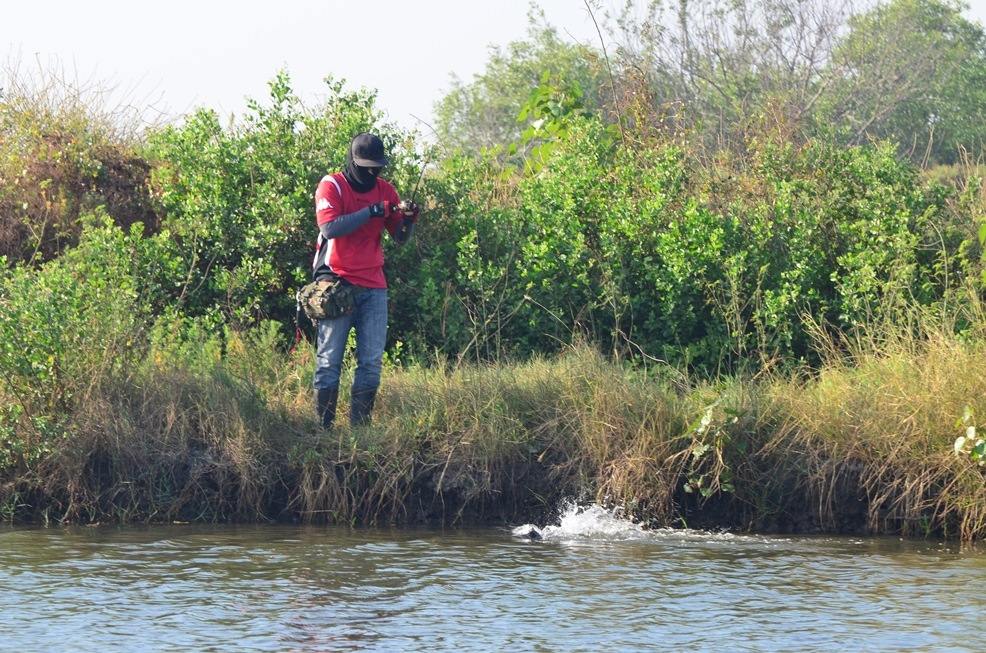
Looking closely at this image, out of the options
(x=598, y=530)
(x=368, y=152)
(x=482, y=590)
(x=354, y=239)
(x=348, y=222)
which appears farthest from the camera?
(x=354, y=239)

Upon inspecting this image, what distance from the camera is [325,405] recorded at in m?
8.38

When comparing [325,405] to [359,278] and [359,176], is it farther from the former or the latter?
[359,176]

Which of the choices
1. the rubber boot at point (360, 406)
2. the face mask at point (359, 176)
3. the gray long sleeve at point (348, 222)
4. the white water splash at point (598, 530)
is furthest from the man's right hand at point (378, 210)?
the white water splash at point (598, 530)

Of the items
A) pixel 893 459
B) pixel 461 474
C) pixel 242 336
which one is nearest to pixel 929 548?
pixel 893 459

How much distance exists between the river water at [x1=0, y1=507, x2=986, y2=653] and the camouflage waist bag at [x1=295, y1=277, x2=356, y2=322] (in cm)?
126

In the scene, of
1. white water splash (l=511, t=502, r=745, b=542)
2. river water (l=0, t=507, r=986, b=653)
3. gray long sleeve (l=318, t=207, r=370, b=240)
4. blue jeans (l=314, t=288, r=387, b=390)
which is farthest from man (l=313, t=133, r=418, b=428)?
white water splash (l=511, t=502, r=745, b=542)

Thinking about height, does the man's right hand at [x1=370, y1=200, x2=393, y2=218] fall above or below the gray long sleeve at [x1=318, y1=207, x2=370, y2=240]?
above

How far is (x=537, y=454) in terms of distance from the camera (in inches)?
325

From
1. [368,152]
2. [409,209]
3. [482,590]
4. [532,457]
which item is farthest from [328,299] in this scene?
[482,590]

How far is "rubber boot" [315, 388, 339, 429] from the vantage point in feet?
27.4

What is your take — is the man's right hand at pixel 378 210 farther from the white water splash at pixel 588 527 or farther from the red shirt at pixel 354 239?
the white water splash at pixel 588 527

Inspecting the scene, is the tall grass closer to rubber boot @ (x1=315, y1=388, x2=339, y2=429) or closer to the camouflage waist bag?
rubber boot @ (x1=315, y1=388, x2=339, y2=429)

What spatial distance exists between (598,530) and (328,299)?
6.77 feet

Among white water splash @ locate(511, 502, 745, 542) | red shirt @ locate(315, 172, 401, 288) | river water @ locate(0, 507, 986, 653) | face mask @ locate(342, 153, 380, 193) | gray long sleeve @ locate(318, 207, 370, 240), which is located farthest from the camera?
face mask @ locate(342, 153, 380, 193)
